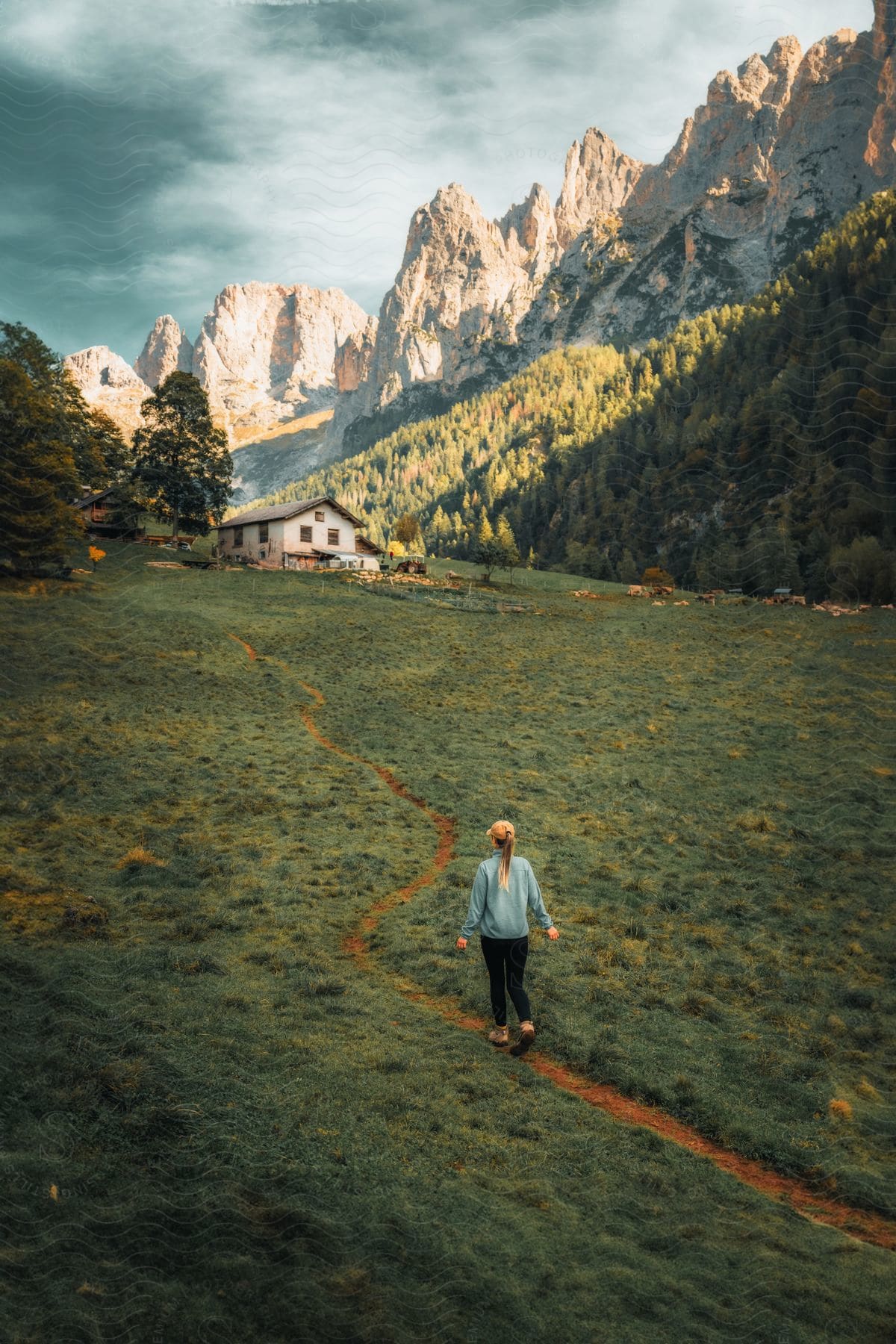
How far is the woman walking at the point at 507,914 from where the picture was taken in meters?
9.88

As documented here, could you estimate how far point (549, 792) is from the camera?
2242 cm

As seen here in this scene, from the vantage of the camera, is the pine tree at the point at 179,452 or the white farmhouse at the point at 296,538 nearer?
the pine tree at the point at 179,452

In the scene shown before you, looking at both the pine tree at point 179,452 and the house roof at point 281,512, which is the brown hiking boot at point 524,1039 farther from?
the house roof at point 281,512

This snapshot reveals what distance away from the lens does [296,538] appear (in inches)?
3007

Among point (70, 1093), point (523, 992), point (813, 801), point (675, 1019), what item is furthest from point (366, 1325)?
point (813, 801)

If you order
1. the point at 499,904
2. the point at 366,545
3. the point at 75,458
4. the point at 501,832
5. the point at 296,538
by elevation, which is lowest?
the point at 499,904

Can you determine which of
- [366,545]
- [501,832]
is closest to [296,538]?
[366,545]

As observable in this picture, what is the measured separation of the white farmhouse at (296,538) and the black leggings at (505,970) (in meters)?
66.8

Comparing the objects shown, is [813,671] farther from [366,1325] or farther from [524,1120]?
[366,1325]

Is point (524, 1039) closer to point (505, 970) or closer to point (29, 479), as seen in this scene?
point (505, 970)

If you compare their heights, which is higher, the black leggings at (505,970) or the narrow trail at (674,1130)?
the black leggings at (505,970)

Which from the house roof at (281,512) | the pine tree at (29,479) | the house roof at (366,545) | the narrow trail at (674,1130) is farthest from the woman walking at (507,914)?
the house roof at (366,545)

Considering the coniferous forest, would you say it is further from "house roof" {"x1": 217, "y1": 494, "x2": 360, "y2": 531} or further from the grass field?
the grass field

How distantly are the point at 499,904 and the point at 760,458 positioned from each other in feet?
448
